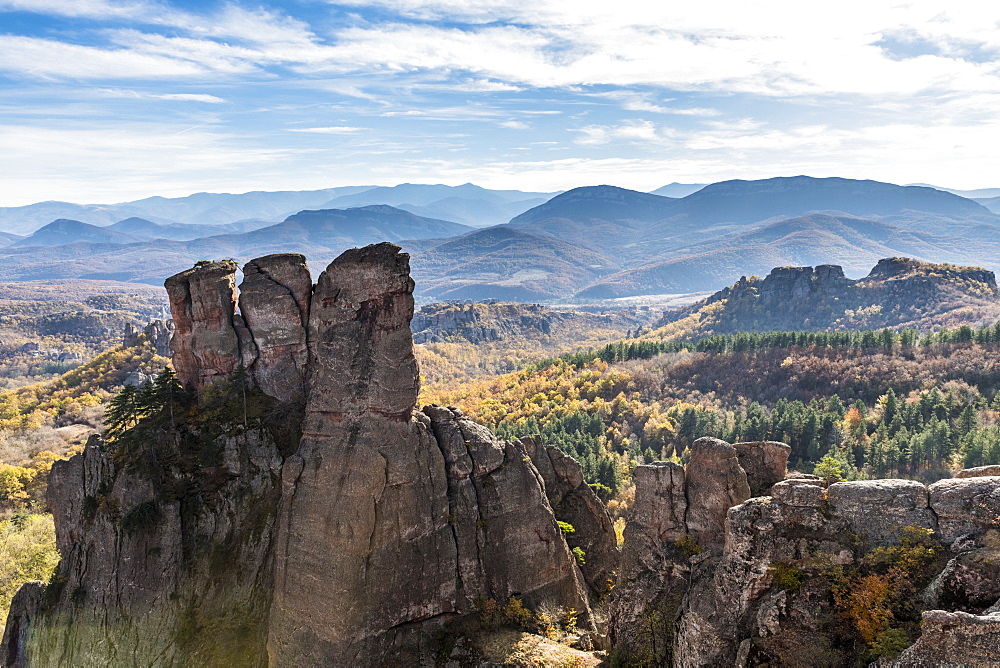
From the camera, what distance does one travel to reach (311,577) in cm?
3158

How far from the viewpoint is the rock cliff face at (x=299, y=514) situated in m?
31.6

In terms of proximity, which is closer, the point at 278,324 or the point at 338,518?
the point at 338,518

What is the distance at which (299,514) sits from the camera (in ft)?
108

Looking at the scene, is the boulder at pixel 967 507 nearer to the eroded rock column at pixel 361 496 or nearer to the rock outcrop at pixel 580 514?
the eroded rock column at pixel 361 496

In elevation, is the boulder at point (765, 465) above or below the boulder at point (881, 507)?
below

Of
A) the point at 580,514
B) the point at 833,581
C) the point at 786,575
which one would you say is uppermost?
the point at 833,581

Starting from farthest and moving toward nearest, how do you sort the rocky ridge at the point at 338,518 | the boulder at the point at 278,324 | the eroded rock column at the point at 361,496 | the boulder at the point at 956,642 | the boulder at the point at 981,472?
the boulder at the point at 278,324, the eroded rock column at the point at 361,496, the rocky ridge at the point at 338,518, the boulder at the point at 981,472, the boulder at the point at 956,642

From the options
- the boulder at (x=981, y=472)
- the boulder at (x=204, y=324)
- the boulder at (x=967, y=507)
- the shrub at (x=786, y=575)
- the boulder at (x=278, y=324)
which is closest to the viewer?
the boulder at (x=967, y=507)

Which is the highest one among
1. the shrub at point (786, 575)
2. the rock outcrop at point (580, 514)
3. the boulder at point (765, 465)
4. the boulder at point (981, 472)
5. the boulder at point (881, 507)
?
the boulder at point (981, 472)

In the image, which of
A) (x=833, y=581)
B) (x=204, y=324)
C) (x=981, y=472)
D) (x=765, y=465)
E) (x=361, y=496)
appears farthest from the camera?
(x=204, y=324)

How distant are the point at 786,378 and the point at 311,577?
153m

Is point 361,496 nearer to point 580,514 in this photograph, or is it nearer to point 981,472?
point 580,514

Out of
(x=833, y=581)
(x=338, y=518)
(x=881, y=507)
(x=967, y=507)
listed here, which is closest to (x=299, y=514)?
(x=338, y=518)

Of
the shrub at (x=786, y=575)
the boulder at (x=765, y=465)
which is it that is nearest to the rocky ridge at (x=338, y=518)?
the boulder at (x=765, y=465)
